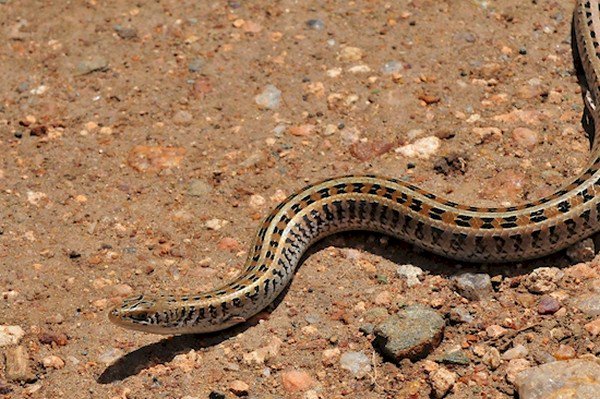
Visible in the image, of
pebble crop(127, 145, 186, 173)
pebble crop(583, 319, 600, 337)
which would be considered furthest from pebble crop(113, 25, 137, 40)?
pebble crop(583, 319, 600, 337)

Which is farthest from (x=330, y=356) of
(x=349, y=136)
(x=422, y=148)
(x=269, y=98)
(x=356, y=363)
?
(x=269, y=98)

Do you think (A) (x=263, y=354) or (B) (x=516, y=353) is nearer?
(B) (x=516, y=353)

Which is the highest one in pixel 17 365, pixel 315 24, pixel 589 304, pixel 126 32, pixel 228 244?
pixel 315 24

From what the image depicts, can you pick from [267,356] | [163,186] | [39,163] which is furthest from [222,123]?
[267,356]

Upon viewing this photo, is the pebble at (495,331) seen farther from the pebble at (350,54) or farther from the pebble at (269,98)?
the pebble at (350,54)

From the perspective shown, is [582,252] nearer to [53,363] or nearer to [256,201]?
[256,201]
